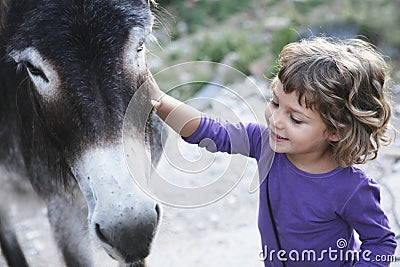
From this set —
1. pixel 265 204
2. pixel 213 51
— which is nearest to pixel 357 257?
pixel 265 204

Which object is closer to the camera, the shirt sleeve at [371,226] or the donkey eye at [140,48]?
the shirt sleeve at [371,226]

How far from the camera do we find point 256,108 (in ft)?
14.9

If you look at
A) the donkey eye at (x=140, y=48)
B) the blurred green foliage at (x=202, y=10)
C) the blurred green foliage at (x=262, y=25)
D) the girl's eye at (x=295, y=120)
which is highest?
the donkey eye at (x=140, y=48)

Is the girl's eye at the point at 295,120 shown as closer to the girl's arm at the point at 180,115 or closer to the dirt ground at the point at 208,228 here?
the girl's arm at the point at 180,115

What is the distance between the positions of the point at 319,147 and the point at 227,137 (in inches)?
11.8

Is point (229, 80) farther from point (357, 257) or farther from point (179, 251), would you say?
point (357, 257)

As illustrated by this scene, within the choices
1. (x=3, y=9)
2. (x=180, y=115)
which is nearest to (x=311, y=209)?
(x=180, y=115)

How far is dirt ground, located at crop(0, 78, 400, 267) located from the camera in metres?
3.50

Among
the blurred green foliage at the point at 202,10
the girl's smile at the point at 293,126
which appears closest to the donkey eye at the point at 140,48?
the girl's smile at the point at 293,126

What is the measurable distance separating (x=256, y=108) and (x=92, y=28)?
2455 mm

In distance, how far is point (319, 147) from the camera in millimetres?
2135

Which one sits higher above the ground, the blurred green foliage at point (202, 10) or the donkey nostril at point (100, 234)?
the donkey nostril at point (100, 234)

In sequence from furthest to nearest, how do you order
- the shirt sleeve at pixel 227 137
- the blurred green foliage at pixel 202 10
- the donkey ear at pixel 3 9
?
the blurred green foliage at pixel 202 10 < the donkey ear at pixel 3 9 < the shirt sleeve at pixel 227 137

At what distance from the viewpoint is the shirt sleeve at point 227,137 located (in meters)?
2.24
